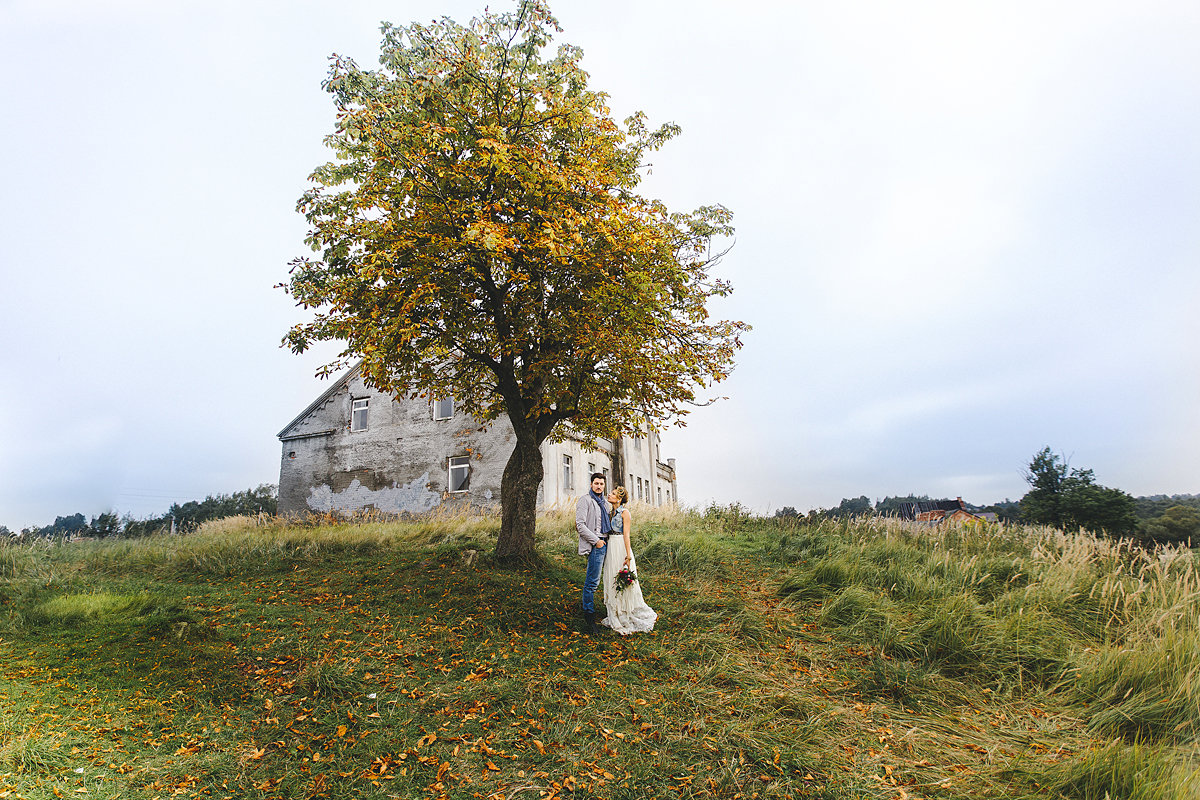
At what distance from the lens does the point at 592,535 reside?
8781mm

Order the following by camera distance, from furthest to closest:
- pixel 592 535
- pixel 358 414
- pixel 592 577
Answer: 1. pixel 358 414
2. pixel 592 577
3. pixel 592 535

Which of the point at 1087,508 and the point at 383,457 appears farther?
the point at 1087,508

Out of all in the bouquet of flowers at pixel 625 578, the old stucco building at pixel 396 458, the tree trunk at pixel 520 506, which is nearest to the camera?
the bouquet of flowers at pixel 625 578

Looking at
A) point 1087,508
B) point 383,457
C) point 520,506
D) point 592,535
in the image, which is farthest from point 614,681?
point 1087,508

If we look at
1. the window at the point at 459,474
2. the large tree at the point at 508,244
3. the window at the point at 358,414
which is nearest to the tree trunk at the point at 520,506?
the large tree at the point at 508,244

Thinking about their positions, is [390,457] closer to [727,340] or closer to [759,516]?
[759,516]

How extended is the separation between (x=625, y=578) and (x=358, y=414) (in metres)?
21.2

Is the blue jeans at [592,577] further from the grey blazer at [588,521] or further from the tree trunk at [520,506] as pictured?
the tree trunk at [520,506]

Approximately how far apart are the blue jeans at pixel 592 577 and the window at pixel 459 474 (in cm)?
1584

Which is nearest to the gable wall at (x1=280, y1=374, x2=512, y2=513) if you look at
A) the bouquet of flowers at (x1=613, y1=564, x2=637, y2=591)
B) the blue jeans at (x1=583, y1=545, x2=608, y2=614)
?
the blue jeans at (x1=583, y1=545, x2=608, y2=614)

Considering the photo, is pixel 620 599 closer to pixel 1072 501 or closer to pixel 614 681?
pixel 614 681

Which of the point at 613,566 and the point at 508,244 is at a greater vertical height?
the point at 508,244

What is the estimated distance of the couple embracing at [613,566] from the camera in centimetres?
884

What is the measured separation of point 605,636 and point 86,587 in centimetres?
940
